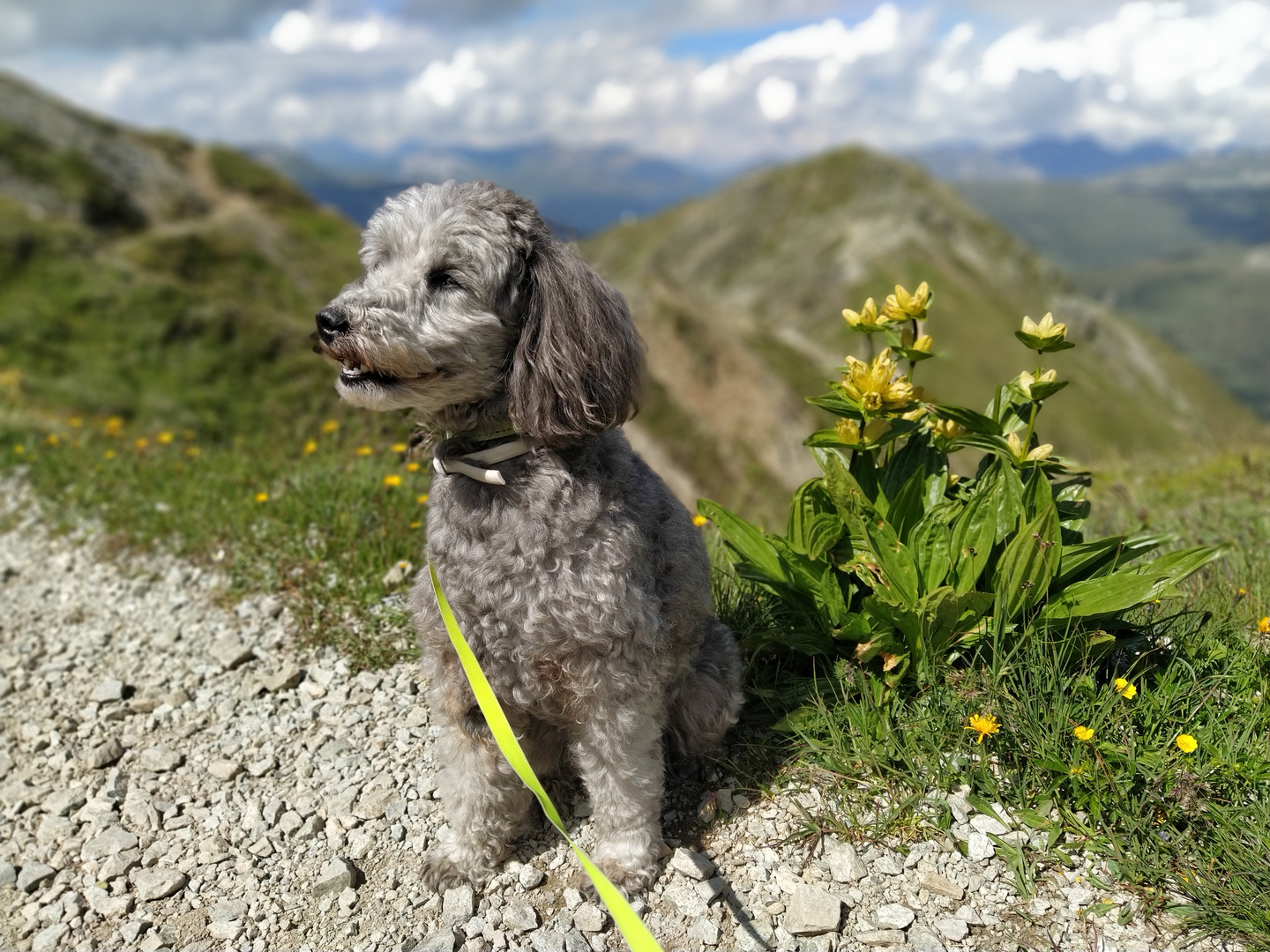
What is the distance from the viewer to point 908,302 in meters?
3.97

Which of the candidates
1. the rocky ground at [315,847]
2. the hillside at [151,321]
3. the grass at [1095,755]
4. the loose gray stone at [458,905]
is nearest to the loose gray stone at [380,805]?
the rocky ground at [315,847]

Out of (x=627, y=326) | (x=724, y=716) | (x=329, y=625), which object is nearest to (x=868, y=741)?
(x=724, y=716)

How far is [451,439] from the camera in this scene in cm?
358

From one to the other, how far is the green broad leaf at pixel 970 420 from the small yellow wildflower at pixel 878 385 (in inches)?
7.2

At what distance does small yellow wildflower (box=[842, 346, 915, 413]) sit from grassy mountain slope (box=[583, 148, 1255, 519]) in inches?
197

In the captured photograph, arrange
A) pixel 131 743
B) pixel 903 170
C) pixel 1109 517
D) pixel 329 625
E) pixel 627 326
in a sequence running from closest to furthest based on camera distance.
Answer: pixel 627 326
pixel 131 743
pixel 329 625
pixel 1109 517
pixel 903 170

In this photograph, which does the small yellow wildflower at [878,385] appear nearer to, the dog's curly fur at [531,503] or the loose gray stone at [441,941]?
the dog's curly fur at [531,503]

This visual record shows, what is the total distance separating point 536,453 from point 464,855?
2.02 m

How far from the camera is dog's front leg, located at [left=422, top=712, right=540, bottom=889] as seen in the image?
387 centimetres

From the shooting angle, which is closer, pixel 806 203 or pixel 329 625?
pixel 329 625

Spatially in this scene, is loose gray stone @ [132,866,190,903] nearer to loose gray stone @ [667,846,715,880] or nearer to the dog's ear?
loose gray stone @ [667,846,715,880]

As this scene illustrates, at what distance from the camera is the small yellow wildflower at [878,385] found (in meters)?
3.92

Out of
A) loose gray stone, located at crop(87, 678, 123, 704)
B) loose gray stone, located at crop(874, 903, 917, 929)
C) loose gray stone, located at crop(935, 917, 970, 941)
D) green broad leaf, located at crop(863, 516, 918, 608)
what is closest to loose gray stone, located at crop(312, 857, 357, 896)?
loose gray stone, located at crop(87, 678, 123, 704)

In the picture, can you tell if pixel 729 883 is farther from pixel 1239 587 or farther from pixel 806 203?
pixel 806 203
